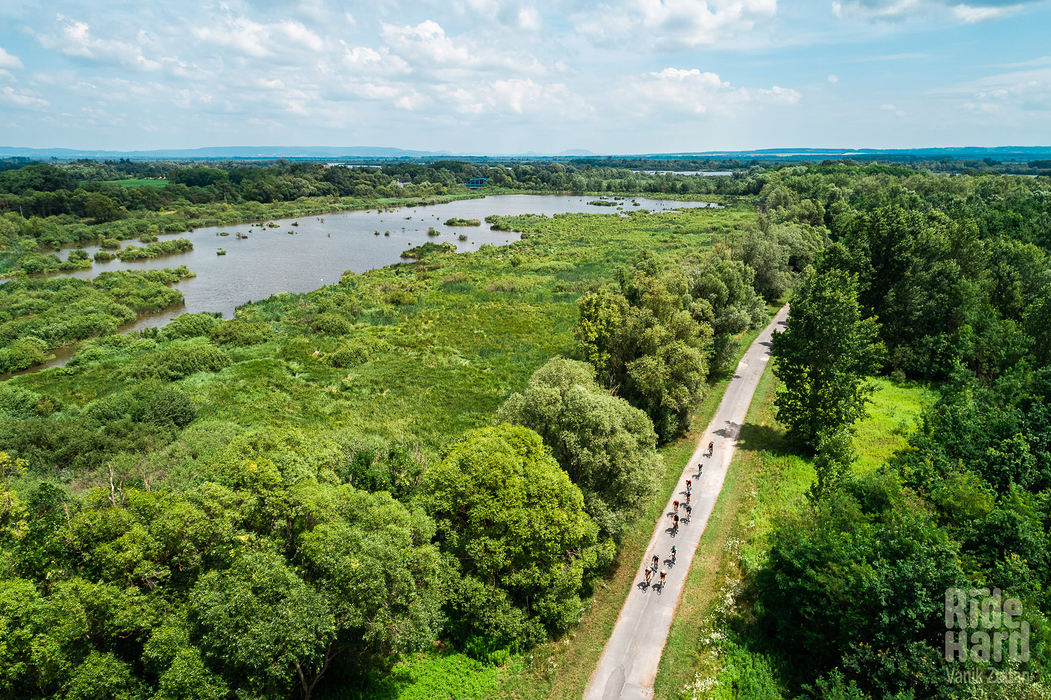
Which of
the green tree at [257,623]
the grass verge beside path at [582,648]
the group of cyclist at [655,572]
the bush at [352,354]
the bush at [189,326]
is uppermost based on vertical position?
the green tree at [257,623]

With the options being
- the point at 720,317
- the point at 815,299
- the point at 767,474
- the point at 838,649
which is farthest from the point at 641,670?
the point at 720,317

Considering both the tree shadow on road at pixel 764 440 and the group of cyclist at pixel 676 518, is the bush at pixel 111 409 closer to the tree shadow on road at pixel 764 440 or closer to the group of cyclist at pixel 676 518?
the group of cyclist at pixel 676 518

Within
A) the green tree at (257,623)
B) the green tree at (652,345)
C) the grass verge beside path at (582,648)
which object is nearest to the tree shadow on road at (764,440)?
the green tree at (652,345)

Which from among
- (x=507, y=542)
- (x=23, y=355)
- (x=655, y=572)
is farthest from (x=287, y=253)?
(x=655, y=572)

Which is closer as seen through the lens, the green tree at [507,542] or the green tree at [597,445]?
the green tree at [507,542]

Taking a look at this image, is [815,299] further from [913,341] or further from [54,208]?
[54,208]

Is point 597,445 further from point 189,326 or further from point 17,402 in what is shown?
point 189,326

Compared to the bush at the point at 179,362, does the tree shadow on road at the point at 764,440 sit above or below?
below
